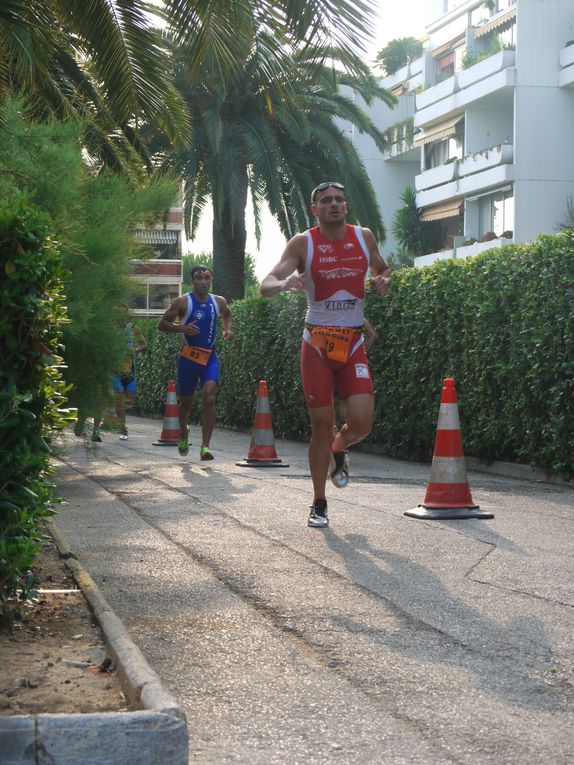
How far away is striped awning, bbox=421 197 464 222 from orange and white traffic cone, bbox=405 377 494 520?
38340mm

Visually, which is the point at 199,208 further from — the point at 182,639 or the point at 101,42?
the point at 182,639

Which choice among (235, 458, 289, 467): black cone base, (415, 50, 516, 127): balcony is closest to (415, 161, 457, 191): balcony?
(415, 50, 516, 127): balcony

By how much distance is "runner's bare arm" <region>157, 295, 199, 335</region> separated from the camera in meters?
13.3

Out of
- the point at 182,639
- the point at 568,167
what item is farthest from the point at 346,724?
the point at 568,167

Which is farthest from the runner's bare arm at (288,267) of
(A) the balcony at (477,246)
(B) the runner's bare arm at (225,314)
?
(A) the balcony at (477,246)

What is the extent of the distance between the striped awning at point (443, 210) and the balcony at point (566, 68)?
6445 millimetres

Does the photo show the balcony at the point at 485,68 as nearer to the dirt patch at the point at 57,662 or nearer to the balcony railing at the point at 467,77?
the balcony railing at the point at 467,77

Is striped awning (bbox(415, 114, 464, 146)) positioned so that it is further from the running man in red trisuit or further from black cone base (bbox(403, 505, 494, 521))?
the running man in red trisuit

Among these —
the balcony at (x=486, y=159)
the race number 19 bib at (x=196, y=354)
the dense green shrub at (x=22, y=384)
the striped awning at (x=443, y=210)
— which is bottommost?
the dense green shrub at (x=22, y=384)

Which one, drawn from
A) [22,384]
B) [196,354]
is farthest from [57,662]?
[196,354]

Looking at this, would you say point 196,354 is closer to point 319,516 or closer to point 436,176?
point 319,516

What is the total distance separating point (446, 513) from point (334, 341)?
1.41 metres

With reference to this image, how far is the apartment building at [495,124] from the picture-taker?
1619 inches

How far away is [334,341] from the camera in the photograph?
7707 millimetres
